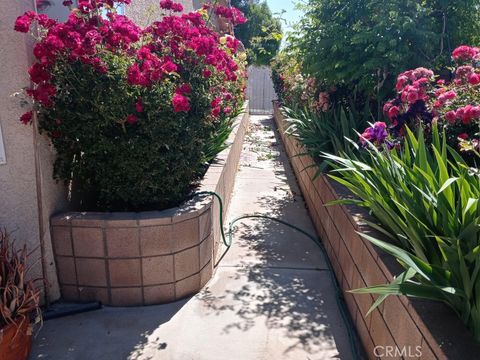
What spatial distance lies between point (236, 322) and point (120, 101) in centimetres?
162

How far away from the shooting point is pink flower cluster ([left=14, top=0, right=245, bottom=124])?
241 centimetres

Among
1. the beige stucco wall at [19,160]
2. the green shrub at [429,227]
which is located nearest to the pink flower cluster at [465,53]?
the green shrub at [429,227]

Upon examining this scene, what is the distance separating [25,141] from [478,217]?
100 inches

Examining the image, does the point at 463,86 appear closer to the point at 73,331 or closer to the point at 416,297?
the point at 416,297

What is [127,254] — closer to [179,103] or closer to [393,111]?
[179,103]

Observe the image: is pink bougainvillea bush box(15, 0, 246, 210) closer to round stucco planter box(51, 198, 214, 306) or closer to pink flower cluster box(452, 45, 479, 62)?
round stucco planter box(51, 198, 214, 306)

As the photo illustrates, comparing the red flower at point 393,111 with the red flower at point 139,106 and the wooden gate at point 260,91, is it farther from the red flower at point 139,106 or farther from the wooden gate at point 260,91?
the wooden gate at point 260,91

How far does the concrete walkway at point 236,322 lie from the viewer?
238 cm

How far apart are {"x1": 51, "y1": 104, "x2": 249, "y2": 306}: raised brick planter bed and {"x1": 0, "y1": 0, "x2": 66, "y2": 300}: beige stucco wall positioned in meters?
0.13

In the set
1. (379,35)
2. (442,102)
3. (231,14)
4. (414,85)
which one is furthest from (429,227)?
(231,14)

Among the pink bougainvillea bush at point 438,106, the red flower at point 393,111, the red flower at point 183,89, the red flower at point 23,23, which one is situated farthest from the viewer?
the red flower at point 393,111

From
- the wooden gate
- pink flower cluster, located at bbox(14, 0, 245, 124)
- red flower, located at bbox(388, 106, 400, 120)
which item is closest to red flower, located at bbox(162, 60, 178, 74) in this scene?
pink flower cluster, located at bbox(14, 0, 245, 124)

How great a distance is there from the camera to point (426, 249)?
6.48 feet

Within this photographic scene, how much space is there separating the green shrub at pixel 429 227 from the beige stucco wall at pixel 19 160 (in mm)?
2048
